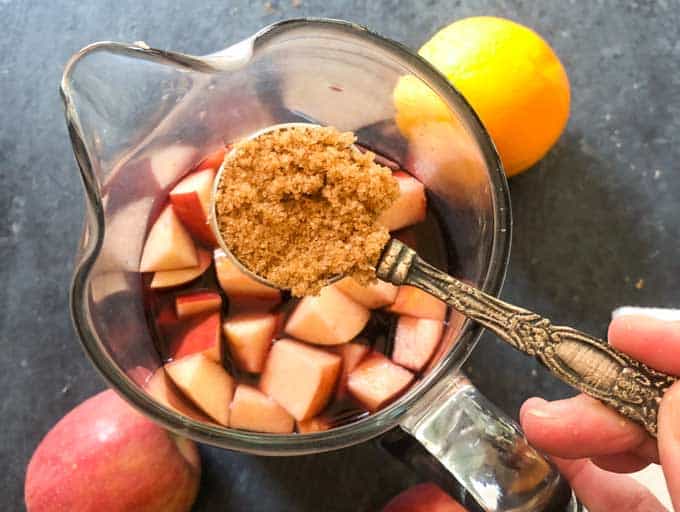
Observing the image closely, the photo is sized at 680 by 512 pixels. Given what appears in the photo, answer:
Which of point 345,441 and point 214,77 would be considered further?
point 214,77

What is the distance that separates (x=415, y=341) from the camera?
747mm

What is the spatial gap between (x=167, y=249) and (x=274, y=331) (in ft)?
0.47

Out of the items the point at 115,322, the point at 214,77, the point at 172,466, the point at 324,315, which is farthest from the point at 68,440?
the point at 214,77

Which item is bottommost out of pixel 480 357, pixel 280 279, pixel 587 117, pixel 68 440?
pixel 68 440

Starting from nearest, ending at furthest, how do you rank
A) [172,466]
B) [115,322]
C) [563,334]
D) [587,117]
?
[563,334], [115,322], [172,466], [587,117]

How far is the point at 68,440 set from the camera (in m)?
A: 0.84

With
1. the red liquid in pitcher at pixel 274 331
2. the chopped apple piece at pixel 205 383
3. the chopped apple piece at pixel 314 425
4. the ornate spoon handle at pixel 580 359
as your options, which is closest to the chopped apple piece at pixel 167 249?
the red liquid in pitcher at pixel 274 331

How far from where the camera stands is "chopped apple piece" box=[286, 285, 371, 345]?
74 cm

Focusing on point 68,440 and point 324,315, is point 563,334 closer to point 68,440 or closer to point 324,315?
point 324,315

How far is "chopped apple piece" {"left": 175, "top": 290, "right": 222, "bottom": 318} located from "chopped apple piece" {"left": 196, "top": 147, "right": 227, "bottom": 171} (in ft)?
0.45

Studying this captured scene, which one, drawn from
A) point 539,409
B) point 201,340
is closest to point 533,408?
point 539,409

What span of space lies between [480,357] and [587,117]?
35 cm

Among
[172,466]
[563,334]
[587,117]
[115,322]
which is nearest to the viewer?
[563,334]

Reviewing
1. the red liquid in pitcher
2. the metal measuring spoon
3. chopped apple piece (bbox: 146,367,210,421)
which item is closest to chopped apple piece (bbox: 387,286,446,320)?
the red liquid in pitcher
